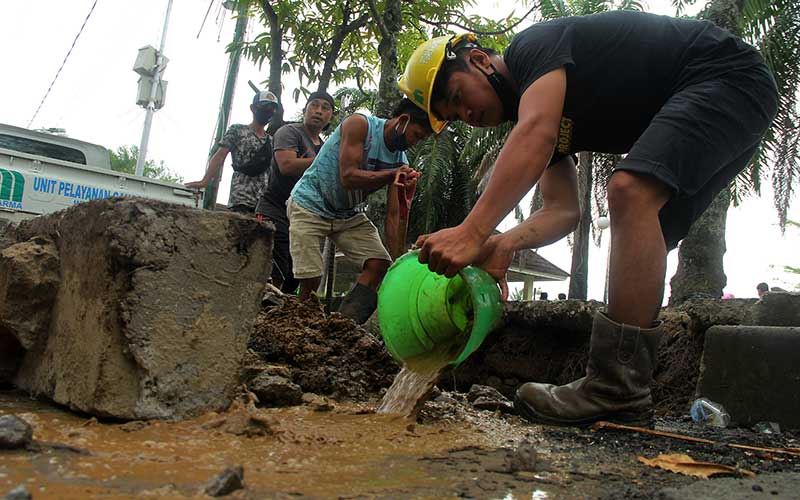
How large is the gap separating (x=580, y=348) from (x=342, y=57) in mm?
7278

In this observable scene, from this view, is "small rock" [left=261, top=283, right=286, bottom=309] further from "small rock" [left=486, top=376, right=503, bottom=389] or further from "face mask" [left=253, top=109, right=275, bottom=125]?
"face mask" [left=253, top=109, right=275, bottom=125]

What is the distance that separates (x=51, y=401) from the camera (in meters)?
1.98

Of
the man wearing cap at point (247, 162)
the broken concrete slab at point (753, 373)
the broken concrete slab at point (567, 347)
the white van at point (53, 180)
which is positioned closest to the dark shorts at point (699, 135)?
the broken concrete slab at point (753, 373)

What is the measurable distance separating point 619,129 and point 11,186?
627 centimetres

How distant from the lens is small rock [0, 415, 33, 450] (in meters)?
1.28

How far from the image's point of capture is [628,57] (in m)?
2.14

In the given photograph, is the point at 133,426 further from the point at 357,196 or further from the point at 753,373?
the point at 357,196

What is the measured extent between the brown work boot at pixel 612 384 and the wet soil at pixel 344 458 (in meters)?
0.10

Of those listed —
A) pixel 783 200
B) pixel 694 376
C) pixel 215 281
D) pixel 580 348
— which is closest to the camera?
pixel 215 281

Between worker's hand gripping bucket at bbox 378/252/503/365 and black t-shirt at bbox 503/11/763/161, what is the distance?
768mm

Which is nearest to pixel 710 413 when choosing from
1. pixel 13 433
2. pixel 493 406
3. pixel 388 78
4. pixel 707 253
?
pixel 493 406

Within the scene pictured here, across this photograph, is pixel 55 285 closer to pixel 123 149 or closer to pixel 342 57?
pixel 342 57

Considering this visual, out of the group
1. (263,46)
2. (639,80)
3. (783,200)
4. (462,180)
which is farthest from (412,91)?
(462,180)

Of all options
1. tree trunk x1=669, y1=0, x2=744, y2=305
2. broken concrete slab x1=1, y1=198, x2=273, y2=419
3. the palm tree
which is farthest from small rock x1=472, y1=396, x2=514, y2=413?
tree trunk x1=669, y1=0, x2=744, y2=305
